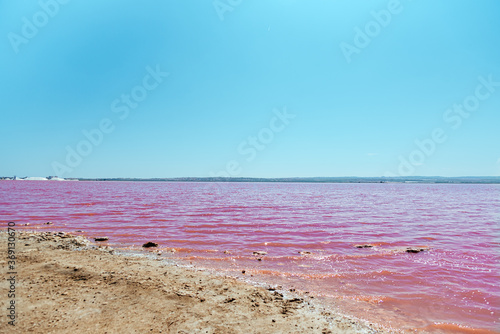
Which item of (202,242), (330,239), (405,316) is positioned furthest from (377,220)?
(405,316)

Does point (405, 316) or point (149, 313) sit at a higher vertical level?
point (149, 313)

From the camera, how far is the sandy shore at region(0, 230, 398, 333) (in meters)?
4.30

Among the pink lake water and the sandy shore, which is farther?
the pink lake water

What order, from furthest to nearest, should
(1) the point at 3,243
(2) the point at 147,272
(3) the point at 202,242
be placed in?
(3) the point at 202,242, (1) the point at 3,243, (2) the point at 147,272

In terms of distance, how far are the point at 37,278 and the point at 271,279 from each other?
5729mm

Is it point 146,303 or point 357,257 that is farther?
point 357,257

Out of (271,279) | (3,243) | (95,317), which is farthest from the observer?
(3,243)

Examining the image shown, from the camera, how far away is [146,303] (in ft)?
16.5

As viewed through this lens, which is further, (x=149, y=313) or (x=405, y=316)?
(x=405, y=316)

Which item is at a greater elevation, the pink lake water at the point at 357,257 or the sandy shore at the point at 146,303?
the sandy shore at the point at 146,303

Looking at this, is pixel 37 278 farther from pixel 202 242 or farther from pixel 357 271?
pixel 357 271

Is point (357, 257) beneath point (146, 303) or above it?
beneath

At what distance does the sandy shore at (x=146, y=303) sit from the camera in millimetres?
4305

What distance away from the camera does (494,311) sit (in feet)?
18.9
